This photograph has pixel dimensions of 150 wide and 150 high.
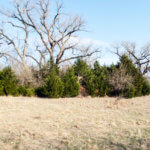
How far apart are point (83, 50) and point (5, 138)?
25294 mm

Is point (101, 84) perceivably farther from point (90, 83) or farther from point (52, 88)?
point (52, 88)

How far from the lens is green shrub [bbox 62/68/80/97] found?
19.9 metres

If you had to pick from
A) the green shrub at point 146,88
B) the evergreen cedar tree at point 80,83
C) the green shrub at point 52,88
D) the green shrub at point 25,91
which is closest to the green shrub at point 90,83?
the evergreen cedar tree at point 80,83

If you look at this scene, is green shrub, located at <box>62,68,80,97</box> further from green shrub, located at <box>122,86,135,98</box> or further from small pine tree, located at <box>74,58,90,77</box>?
green shrub, located at <box>122,86,135,98</box>

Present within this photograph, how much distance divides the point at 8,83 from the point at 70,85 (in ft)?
19.0

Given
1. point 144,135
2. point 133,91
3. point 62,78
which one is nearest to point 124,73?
point 133,91

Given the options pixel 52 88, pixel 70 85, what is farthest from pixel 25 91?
pixel 70 85

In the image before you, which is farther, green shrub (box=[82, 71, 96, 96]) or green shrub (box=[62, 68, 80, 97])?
green shrub (box=[82, 71, 96, 96])

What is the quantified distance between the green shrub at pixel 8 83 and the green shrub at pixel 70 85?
4.69 meters

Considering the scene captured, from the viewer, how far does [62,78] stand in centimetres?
2070

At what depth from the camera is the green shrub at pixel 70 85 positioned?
19.9 m

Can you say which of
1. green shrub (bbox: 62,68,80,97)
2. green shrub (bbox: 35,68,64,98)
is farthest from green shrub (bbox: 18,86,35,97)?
green shrub (bbox: 62,68,80,97)

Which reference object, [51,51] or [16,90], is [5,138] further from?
[51,51]

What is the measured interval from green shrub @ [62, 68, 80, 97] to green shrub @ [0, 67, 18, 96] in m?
4.69
